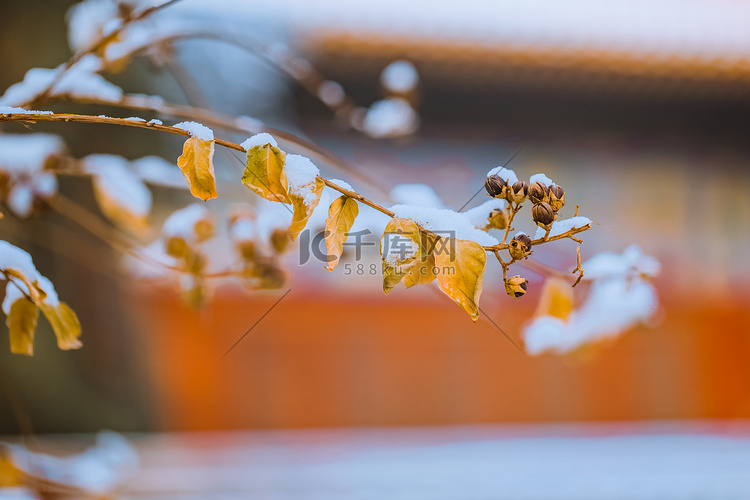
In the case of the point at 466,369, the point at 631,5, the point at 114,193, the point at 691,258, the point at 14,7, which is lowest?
the point at 114,193

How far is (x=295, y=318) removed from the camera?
7.22 feet

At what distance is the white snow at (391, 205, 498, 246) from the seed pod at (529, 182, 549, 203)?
0.11ft

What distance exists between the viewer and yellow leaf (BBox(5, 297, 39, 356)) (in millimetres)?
308

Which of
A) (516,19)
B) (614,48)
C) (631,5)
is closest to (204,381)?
(516,19)

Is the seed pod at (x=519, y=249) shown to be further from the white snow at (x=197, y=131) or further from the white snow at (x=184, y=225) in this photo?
the white snow at (x=184, y=225)

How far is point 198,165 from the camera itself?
0.26 metres

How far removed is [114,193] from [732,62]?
264cm

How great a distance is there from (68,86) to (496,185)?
1.24 feet

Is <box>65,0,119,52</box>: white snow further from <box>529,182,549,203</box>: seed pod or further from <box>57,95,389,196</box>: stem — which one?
<box>529,182,549,203</box>: seed pod

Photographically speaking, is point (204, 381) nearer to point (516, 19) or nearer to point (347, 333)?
point (347, 333)

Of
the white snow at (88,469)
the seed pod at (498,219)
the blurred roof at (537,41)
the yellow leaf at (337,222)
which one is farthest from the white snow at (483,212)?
the blurred roof at (537,41)

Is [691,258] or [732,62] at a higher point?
[732,62]

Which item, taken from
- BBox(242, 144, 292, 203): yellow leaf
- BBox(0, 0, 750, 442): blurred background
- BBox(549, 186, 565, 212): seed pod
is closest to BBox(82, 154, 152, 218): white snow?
BBox(242, 144, 292, 203): yellow leaf

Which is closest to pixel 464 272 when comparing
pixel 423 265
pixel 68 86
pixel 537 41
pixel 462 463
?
pixel 423 265
